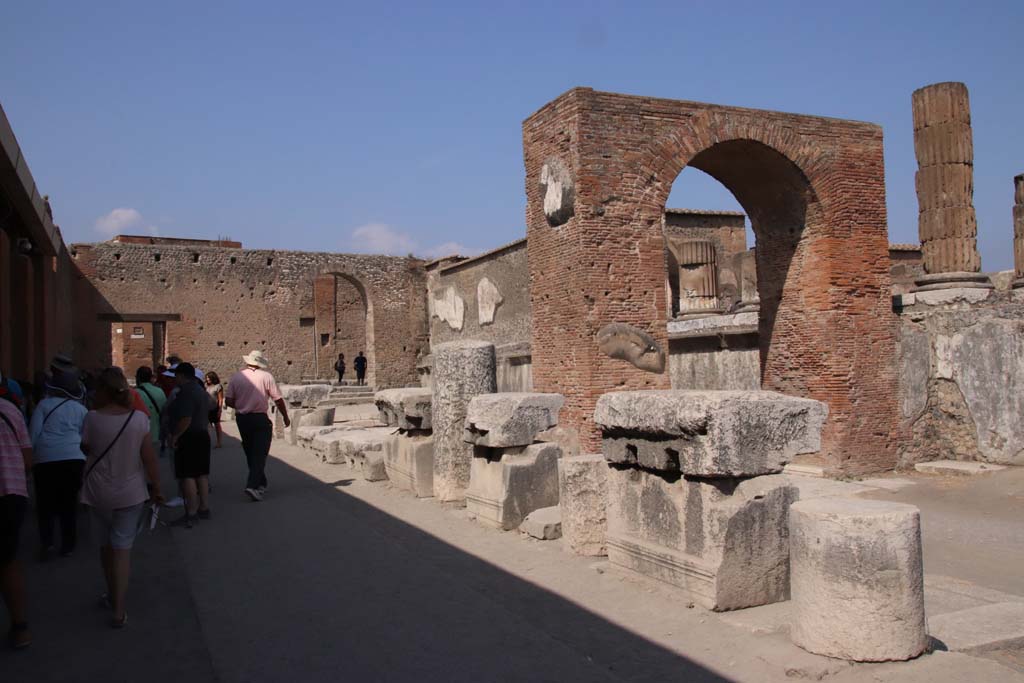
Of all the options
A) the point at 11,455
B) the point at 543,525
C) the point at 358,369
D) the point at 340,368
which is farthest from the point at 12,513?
the point at 340,368

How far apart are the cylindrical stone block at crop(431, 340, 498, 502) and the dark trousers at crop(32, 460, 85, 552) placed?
3234 mm

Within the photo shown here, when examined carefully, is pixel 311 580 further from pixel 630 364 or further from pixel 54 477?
pixel 630 364

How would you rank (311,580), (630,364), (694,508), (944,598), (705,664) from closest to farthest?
(705,664) < (694,508) < (944,598) < (311,580) < (630,364)

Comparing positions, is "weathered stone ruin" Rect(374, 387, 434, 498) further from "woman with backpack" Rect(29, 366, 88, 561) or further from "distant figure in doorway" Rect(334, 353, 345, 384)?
"distant figure in doorway" Rect(334, 353, 345, 384)

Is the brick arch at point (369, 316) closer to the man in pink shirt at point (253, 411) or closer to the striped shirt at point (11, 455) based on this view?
the man in pink shirt at point (253, 411)

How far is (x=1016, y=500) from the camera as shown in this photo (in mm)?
8375

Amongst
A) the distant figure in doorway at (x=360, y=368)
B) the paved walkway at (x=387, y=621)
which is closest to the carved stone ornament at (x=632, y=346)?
the paved walkway at (x=387, y=621)

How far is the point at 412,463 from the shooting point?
9.08m

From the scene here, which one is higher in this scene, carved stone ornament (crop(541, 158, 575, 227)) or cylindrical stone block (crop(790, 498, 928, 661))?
carved stone ornament (crop(541, 158, 575, 227))

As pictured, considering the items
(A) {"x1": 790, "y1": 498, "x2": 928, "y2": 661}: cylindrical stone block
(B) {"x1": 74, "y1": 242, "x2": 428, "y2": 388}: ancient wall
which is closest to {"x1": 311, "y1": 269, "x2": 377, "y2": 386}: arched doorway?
(B) {"x1": 74, "y1": 242, "x2": 428, "y2": 388}: ancient wall

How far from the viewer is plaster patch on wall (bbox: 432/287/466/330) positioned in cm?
2500

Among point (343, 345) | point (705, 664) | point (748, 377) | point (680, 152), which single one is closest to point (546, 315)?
point (680, 152)

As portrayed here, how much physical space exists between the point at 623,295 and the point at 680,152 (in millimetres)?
1875

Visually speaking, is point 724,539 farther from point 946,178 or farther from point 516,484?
point 946,178
